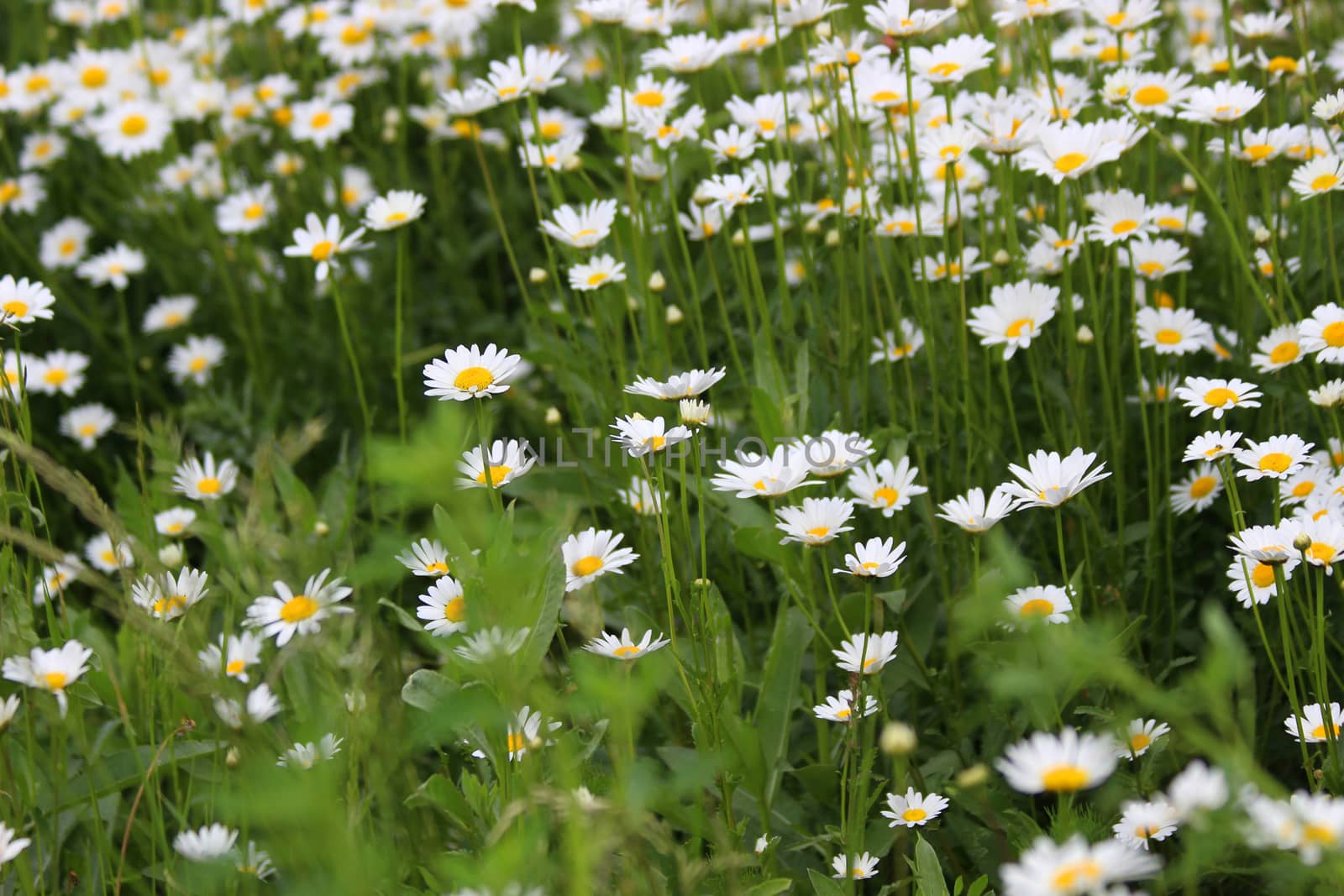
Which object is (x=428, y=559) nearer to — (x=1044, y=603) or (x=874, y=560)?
(x=874, y=560)

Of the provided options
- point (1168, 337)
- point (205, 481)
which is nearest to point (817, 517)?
point (1168, 337)

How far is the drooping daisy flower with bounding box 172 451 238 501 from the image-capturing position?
2.10 m

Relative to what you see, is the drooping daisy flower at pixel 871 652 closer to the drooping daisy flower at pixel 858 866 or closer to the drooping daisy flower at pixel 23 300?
the drooping daisy flower at pixel 858 866

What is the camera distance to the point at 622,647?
4.90 ft

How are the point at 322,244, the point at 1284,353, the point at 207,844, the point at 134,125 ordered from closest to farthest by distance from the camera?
the point at 207,844 < the point at 1284,353 < the point at 322,244 < the point at 134,125

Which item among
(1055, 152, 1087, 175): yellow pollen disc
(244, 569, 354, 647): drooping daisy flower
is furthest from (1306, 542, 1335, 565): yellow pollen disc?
(244, 569, 354, 647): drooping daisy flower

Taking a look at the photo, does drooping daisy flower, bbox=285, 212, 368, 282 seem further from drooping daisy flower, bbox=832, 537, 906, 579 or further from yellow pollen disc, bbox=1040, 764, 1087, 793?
yellow pollen disc, bbox=1040, 764, 1087, 793

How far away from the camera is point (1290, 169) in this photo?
94.5 inches

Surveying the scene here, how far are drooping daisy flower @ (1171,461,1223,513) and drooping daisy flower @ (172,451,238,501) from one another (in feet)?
4.78

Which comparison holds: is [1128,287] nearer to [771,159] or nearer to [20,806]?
[771,159]

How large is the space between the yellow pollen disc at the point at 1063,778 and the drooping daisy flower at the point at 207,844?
856 millimetres

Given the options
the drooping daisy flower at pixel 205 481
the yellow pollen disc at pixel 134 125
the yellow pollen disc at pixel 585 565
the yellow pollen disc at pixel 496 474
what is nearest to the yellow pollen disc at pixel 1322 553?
the yellow pollen disc at pixel 585 565

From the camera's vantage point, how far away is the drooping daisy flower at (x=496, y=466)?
149 centimetres

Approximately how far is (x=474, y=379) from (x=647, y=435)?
0.21 m
